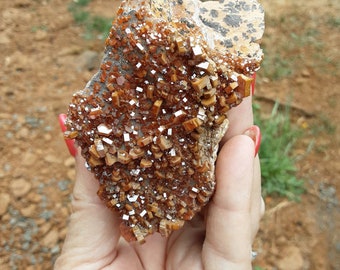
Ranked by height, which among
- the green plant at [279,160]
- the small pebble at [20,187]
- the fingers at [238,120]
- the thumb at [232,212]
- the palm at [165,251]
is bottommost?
the small pebble at [20,187]

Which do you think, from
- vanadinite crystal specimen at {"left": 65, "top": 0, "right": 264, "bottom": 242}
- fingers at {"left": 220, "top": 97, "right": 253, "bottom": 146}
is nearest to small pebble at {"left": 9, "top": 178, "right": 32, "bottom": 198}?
vanadinite crystal specimen at {"left": 65, "top": 0, "right": 264, "bottom": 242}

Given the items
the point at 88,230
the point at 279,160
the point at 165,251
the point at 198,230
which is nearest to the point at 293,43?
the point at 279,160

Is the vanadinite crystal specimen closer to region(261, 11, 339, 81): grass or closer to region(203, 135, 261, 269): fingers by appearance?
region(203, 135, 261, 269): fingers

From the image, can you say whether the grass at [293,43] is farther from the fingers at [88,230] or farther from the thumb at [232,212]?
the fingers at [88,230]

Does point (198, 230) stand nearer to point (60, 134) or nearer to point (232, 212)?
point (232, 212)

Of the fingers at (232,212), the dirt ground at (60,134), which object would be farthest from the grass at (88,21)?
the fingers at (232,212)

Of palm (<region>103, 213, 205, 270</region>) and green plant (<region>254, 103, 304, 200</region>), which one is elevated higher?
palm (<region>103, 213, 205, 270</region>)
